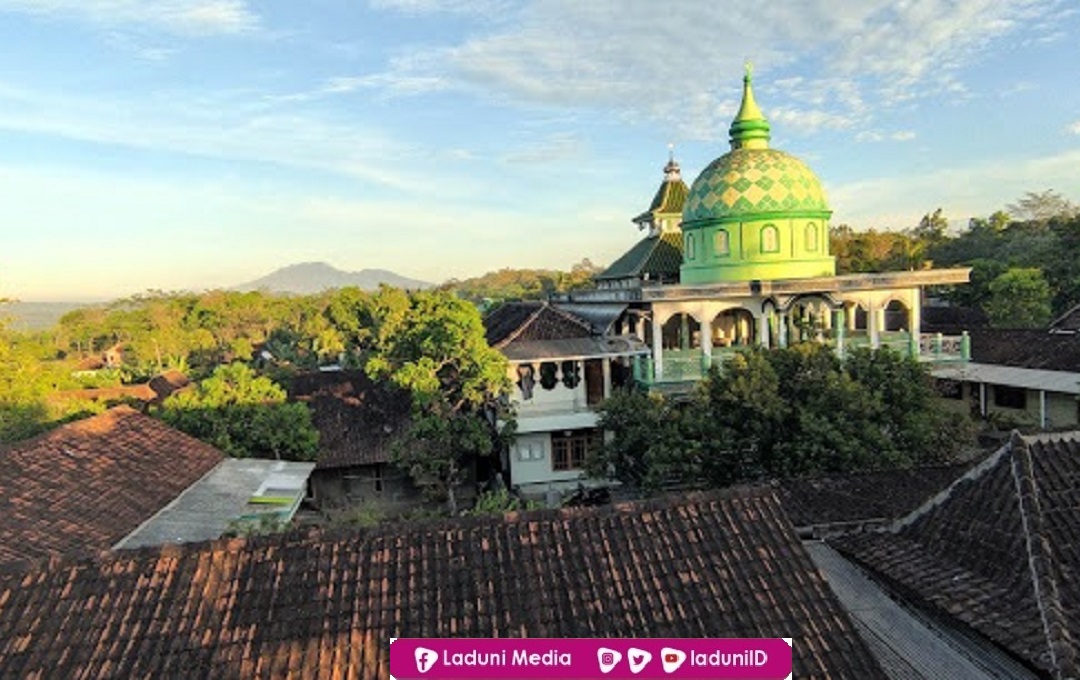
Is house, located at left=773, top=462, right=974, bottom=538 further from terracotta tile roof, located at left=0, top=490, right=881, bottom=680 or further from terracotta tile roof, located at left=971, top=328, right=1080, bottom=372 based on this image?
terracotta tile roof, located at left=971, top=328, right=1080, bottom=372

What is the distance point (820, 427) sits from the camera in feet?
50.4

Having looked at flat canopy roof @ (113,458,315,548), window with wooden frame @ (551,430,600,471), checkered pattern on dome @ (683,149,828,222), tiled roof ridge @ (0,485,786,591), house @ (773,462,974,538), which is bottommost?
window with wooden frame @ (551,430,600,471)

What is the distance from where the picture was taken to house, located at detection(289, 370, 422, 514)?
74.2 ft

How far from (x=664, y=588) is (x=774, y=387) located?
10.2m

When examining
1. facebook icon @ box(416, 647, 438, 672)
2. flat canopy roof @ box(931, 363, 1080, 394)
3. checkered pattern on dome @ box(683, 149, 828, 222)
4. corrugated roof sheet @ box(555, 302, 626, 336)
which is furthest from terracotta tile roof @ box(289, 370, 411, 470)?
flat canopy roof @ box(931, 363, 1080, 394)

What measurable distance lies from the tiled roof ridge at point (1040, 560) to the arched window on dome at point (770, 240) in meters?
16.6

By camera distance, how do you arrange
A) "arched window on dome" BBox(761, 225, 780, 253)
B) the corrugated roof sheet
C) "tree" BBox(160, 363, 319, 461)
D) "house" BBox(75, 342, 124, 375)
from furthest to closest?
"house" BBox(75, 342, 124, 375) → the corrugated roof sheet → "arched window on dome" BBox(761, 225, 780, 253) → "tree" BBox(160, 363, 319, 461)

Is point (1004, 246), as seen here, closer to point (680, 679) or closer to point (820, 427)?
point (820, 427)

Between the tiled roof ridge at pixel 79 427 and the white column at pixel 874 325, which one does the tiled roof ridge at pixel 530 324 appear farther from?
the tiled roof ridge at pixel 79 427

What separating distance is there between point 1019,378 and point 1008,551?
72.4 feet

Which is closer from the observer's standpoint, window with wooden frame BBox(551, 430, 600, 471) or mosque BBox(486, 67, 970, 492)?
mosque BBox(486, 67, 970, 492)

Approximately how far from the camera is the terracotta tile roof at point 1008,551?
21.1 feet

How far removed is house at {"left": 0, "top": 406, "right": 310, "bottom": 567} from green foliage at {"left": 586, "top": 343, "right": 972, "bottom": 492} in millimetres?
8118

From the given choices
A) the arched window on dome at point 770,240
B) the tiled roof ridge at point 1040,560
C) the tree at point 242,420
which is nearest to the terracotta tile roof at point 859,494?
the tiled roof ridge at point 1040,560
